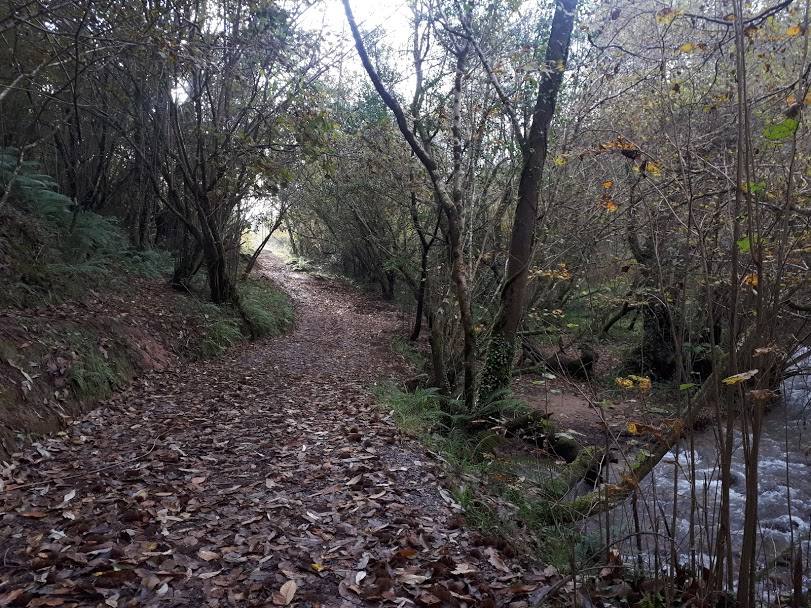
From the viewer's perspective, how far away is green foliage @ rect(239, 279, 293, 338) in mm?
12898

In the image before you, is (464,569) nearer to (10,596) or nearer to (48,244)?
(10,596)

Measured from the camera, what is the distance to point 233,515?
4125mm

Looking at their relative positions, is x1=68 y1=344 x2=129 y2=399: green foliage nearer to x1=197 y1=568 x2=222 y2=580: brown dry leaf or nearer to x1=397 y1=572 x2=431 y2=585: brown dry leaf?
x1=197 y1=568 x2=222 y2=580: brown dry leaf

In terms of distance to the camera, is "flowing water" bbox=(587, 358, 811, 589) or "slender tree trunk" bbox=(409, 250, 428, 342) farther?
"slender tree trunk" bbox=(409, 250, 428, 342)

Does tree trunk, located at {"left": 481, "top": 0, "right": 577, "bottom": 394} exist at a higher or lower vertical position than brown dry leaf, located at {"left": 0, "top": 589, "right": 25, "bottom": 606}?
higher

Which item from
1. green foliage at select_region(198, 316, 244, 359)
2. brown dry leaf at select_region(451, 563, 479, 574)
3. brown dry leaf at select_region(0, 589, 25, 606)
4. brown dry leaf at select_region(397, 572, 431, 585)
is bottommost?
brown dry leaf at select_region(451, 563, 479, 574)

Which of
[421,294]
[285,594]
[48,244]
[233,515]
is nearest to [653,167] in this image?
[285,594]

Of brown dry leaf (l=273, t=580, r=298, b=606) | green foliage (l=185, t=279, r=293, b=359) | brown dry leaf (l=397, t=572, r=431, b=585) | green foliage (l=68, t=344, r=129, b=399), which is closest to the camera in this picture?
brown dry leaf (l=273, t=580, r=298, b=606)

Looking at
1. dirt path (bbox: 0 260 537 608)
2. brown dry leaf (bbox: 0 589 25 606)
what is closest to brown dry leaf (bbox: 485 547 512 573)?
dirt path (bbox: 0 260 537 608)

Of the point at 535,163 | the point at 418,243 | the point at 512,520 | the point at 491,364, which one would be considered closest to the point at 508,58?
the point at 535,163

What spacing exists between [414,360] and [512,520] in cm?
846

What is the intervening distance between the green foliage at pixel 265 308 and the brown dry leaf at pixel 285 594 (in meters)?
9.74

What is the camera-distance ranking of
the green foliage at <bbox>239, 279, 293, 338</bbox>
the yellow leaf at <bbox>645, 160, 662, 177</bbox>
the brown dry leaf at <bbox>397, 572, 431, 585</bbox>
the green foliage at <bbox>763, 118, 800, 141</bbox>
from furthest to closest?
the green foliage at <bbox>239, 279, 293, 338</bbox> < the yellow leaf at <bbox>645, 160, 662, 177</bbox> < the brown dry leaf at <bbox>397, 572, 431, 585</bbox> < the green foliage at <bbox>763, 118, 800, 141</bbox>

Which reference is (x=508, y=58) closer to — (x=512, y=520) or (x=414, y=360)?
(x=512, y=520)
